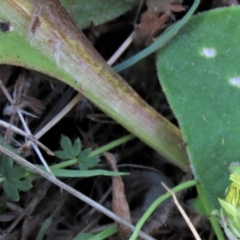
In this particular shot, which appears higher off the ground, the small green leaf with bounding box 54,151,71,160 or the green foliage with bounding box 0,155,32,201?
the small green leaf with bounding box 54,151,71,160

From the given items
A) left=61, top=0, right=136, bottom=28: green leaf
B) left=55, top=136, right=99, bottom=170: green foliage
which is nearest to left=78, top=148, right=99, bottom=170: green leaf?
left=55, top=136, right=99, bottom=170: green foliage

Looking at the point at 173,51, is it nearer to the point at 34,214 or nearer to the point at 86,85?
the point at 86,85

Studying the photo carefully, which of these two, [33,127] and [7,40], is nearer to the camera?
[7,40]

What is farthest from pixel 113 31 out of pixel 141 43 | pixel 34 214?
pixel 34 214

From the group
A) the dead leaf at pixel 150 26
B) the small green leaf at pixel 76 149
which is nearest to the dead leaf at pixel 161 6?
the dead leaf at pixel 150 26

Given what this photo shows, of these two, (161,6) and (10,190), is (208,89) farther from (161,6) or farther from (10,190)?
(10,190)

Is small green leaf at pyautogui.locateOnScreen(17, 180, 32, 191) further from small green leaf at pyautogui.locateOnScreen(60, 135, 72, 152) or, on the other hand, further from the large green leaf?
the large green leaf
